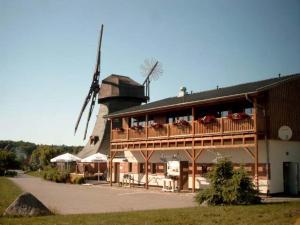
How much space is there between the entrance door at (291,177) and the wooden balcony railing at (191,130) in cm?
389

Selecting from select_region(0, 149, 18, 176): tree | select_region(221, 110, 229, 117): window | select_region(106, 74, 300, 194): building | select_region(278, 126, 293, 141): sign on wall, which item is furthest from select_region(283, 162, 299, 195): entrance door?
select_region(0, 149, 18, 176): tree

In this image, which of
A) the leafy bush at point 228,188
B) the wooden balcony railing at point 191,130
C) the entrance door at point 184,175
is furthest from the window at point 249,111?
the leafy bush at point 228,188

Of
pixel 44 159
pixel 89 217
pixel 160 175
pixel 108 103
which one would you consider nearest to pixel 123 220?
pixel 89 217

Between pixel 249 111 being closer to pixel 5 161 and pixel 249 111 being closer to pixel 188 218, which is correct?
pixel 188 218

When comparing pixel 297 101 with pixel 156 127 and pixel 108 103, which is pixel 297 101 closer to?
pixel 156 127

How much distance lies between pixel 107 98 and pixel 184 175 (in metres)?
22.9

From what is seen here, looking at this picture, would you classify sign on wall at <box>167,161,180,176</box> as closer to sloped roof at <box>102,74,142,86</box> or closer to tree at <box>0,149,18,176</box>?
sloped roof at <box>102,74,142,86</box>

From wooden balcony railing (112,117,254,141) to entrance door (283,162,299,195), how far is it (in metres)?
3.89

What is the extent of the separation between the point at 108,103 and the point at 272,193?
1140 inches

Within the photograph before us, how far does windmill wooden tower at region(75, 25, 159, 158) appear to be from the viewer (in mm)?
45406

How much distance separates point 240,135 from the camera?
21.7 meters

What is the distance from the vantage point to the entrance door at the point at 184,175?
86.4 ft

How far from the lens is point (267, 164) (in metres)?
21.5

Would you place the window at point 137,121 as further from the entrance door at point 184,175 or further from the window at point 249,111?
the window at point 249,111
